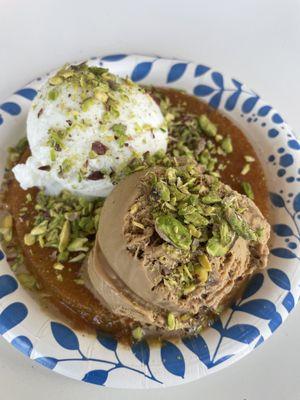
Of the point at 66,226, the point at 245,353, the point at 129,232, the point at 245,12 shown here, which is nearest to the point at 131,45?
the point at 245,12

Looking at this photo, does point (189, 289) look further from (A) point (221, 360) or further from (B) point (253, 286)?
(B) point (253, 286)

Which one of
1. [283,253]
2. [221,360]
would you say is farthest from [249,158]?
[221,360]

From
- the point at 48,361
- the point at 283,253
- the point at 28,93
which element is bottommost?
the point at 48,361

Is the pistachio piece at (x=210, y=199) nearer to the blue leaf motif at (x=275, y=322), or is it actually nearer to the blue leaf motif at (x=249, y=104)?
the blue leaf motif at (x=275, y=322)

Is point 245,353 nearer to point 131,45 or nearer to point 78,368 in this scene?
point 78,368

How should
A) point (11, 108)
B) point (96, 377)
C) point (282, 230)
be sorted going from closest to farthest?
point (96, 377) < point (282, 230) < point (11, 108)

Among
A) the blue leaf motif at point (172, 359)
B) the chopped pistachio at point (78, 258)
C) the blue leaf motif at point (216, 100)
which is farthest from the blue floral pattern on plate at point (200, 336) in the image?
the blue leaf motif at point (216, 100)

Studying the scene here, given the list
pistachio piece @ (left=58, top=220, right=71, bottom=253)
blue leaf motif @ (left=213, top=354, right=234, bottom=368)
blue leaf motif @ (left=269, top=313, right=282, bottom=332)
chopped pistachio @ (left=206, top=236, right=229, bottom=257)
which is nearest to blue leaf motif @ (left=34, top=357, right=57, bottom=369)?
pistachio piece @ (left=58, top=220, right=71, bottom=253)

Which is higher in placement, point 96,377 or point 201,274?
point 201,274
